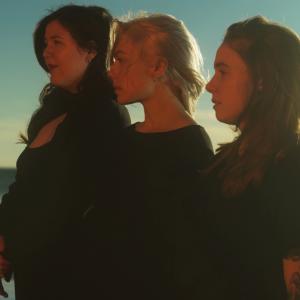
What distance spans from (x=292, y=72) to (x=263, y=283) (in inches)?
34.5

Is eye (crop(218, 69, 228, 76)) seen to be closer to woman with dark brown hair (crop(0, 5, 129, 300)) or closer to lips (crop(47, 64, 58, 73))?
woman with dark brown hair (crop(0, 5, 129, 300))

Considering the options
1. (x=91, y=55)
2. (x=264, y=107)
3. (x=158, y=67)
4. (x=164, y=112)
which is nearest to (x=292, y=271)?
(x=264, y=107)

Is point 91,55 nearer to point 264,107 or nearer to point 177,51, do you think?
point 177,51

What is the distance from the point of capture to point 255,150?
2398 mm

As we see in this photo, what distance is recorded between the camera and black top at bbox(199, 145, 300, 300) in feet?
7.36

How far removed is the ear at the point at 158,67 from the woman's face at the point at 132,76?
0.02 metres

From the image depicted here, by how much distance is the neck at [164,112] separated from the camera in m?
3.01

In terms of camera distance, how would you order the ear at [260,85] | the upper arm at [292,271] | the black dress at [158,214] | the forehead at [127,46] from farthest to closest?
the forehead at [127,46], the black dress at [158,214], the ear at [260,85], the upper arm at [292,271]

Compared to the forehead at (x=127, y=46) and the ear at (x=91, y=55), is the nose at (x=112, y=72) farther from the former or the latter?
the ear at (x=91, y=55)

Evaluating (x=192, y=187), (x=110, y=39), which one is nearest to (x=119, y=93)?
(x=110, y=39)

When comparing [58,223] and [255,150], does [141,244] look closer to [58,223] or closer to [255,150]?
[58,223]

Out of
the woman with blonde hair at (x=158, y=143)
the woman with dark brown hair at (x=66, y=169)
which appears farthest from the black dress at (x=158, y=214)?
the woman with dark brown hair at (x=66, y=169)

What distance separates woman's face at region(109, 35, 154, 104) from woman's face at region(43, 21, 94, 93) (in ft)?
1.18

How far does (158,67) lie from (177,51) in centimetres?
13
